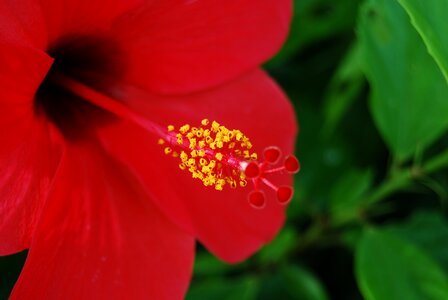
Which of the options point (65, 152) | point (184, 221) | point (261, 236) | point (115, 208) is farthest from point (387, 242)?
point (65, 152)

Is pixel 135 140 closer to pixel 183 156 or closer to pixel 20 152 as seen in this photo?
pixel 183 156

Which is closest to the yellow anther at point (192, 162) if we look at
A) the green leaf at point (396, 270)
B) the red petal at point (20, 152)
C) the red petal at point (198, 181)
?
the red petal at point (198, 181)

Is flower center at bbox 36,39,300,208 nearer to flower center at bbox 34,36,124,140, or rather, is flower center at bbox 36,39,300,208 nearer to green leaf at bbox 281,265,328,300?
Result: flower center at bbox 34,36,124,140

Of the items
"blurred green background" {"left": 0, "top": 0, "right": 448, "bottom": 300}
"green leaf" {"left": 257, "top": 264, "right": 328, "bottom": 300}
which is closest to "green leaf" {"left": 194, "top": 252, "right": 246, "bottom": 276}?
"blurred green background" {"left": 0, "top": 0, "right": 448, "bottom": 300}

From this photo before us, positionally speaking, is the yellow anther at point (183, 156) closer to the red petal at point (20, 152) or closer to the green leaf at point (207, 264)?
the red petal at point (20, 152)

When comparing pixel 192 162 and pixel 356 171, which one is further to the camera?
pixel 356 171

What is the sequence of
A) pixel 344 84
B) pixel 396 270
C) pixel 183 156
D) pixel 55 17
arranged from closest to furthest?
pixel 55 17
pixel 183 156
pixel 396 270
pixel 344 84

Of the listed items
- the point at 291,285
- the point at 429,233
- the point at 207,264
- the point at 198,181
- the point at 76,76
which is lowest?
the point at 429,233

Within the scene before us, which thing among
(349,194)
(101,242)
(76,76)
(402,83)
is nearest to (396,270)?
(349,194)
